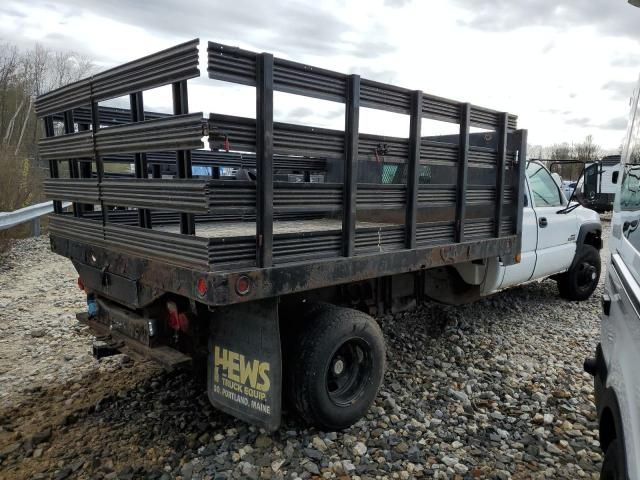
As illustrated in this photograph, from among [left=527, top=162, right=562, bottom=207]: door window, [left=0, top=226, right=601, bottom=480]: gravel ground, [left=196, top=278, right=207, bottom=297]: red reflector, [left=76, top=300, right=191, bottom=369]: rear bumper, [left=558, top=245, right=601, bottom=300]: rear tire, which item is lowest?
[left=0, top=226, right=601, bottom=480]: gravel ground

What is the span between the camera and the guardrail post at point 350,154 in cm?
285

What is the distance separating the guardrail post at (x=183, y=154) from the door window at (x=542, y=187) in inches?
170

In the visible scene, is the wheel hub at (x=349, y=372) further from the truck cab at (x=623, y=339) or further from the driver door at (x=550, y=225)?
the driver door at (x=550, y=225)

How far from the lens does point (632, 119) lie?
2957 millimetres

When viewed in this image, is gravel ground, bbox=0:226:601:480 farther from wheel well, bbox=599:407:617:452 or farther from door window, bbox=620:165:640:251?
door window, bbox=620:165:640:251

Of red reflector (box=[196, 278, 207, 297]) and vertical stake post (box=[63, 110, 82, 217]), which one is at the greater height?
vertical stake post (box=[63, 110, 82, 217])

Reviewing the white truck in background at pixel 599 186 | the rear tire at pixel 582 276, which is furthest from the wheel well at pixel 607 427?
the rear tire at pixel 582 276

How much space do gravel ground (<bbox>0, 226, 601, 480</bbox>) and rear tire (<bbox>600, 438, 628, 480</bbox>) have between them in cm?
104

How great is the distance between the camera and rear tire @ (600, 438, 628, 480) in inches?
69.5

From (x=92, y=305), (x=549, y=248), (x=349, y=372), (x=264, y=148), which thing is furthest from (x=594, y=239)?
(x=92, y=305)

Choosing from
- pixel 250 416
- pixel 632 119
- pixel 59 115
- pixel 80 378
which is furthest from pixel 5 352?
pixel 632 119

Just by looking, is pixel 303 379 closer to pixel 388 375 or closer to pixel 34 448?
pixel 388 375

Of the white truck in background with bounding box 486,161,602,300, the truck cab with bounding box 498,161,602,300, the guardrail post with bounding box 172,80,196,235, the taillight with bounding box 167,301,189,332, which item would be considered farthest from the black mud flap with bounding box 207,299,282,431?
the truck cab with bounding box 498,161,602,300

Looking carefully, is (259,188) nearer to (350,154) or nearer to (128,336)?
(350,154)
